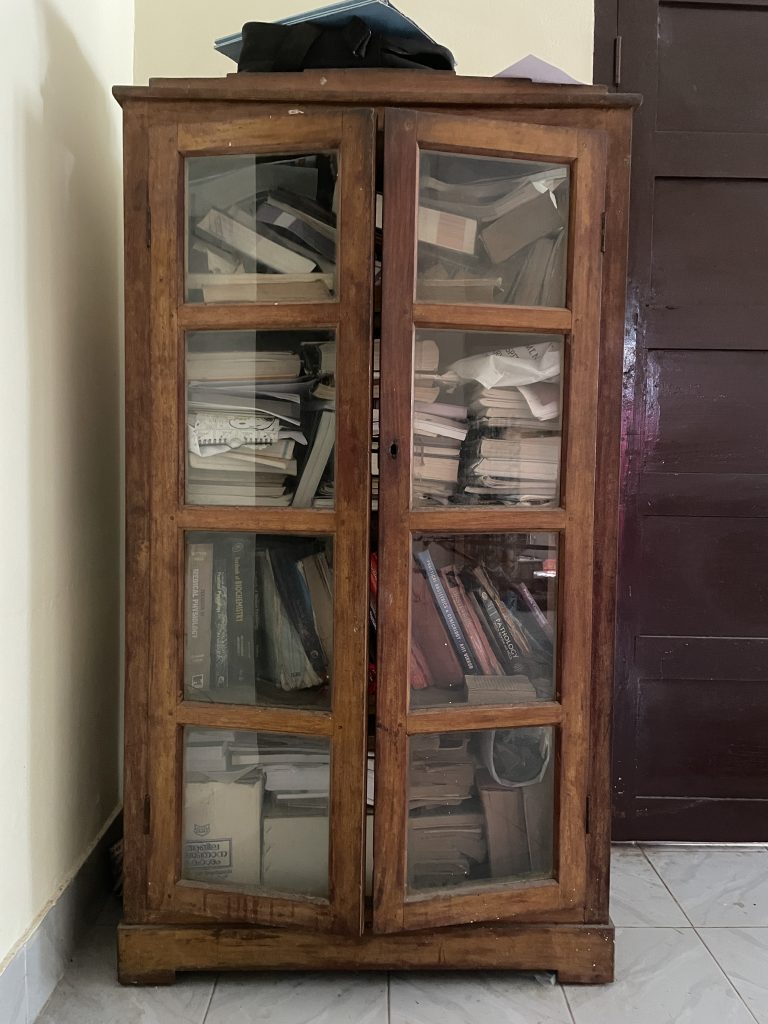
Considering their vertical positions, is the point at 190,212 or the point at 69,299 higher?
the point at 190,212

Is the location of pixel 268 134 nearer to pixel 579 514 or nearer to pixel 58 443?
pixel 58 443

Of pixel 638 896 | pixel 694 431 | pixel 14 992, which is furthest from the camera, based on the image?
pixel 694 431

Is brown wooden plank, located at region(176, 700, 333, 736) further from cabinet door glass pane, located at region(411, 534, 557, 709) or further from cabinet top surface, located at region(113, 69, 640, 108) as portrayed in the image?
cabinet top surface, located at region(113, 69, 640, 108)

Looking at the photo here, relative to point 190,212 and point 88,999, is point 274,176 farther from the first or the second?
point 88,999

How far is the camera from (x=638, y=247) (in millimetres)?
2076

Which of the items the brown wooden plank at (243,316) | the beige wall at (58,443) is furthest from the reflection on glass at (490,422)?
the beige wall at (58,443)

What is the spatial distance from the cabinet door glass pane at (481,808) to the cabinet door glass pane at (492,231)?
0.88m

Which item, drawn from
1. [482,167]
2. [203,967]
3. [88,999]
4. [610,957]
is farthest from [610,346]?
[88,999]

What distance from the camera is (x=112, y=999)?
154cm

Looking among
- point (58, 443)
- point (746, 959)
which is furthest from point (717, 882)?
point (58, 443)

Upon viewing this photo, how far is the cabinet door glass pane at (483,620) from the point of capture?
159cm

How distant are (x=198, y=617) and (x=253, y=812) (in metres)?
0.42

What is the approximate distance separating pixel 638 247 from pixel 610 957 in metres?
1.67

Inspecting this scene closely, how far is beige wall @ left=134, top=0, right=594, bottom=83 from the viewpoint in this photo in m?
2.03
